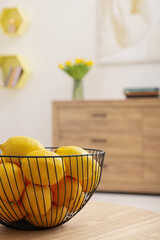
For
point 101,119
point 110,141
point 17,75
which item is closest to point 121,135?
point 110,141

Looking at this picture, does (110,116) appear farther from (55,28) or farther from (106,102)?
(55,28)

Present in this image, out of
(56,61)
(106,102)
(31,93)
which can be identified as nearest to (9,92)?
(31,93)

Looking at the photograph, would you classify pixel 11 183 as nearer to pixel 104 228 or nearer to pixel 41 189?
pixel 41 189

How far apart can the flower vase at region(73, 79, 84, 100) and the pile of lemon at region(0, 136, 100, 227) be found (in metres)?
2.56

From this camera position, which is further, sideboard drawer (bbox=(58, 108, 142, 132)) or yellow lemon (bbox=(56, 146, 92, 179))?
sideboard drawer (bbox=(58, 108, 142, 132))

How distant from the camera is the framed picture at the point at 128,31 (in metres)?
3.38

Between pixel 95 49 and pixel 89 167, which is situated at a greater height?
pixel 95 49

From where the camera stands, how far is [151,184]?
9.67 ft

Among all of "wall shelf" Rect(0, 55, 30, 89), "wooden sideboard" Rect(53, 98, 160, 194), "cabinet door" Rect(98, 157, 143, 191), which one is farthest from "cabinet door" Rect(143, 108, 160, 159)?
"wall shelf" Rect(0, 55, 30, 89)

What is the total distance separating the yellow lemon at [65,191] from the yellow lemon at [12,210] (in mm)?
58

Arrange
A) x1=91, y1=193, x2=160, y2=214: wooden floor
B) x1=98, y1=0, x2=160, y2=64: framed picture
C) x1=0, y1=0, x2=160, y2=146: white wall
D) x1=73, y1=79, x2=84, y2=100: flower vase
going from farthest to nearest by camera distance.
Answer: x1=0, y1=0, x2=160, y2=146: white wall
x1=98, y1=0, x2=160, y2=64: framed picture
x1=73, y1=79, x2=84, y2=100: flower vase
x1=91, y1=193, x2=160, y2=214: wooden floor

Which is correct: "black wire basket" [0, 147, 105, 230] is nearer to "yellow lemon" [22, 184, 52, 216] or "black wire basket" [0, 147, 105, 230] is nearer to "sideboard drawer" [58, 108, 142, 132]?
"yellow lemon" [22, 184, 52, 216]

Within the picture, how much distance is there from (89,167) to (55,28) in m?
3.19

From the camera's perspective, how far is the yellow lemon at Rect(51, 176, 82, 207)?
654 mm
